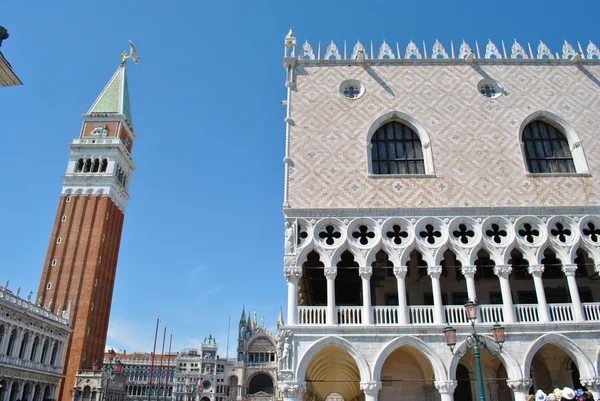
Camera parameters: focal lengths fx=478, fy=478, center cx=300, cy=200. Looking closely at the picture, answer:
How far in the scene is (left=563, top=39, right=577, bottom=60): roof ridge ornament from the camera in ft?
60.9

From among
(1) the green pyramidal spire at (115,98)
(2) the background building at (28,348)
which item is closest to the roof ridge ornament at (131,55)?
(1) the green pyramidal spire at (115,98)

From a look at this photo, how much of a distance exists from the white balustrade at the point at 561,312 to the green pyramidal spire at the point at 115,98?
43.3 meters

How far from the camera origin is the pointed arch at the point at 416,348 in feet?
44.1

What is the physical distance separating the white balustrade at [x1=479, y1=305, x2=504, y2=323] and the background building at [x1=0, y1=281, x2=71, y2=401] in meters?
24.8

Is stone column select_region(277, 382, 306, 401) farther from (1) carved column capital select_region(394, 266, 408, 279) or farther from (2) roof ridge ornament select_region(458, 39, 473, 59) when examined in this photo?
(2) roof ridge ornament select_region(458, 39, 473, 59)

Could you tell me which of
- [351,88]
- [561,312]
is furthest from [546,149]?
[351,88]

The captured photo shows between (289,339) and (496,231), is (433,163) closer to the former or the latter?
(496,231)

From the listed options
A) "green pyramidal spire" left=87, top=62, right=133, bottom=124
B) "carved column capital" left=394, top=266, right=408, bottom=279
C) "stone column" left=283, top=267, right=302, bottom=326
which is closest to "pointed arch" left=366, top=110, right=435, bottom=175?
"carved column capital" left=394, top=266, right=408, bottom=279

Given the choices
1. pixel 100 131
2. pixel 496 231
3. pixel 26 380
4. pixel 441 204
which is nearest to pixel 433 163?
pixel 441 204

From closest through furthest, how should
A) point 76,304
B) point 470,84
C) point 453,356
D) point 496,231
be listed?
point 453,356 → point 496,231 → point 470,84 → point 76,304

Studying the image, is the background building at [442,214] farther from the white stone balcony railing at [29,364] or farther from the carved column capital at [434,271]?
the white stone balcony railing at [29,364]

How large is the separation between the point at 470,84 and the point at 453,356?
394 inches

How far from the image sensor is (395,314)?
1475 cm

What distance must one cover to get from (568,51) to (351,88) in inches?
343
